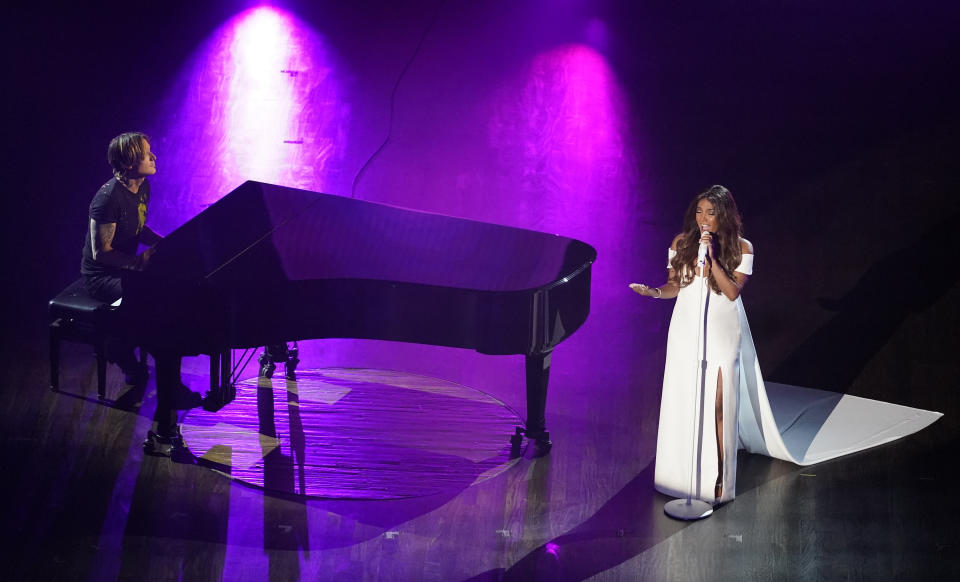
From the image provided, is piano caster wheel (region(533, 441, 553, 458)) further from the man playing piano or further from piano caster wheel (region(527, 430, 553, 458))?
the man playing piano

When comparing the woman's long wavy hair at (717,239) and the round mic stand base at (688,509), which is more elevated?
the woman's long wavy hair at (717,239)

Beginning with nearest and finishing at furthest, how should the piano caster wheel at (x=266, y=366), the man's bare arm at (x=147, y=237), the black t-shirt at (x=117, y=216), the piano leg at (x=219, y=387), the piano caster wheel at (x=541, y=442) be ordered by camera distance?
the piano leg at (x=219, y=387)
the piano caster wheel at (x=541, y=442)
the black t-shirt at (x=117, y=216)
the man's bare arm at (x=147, y=237)
the piano caster wheel at (x=266, y=366)

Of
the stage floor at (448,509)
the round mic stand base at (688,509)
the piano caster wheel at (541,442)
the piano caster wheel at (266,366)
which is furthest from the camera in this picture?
the piano caster wheel at (266,366)

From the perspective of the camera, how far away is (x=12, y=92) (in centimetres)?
670

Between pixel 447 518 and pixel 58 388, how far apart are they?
91.1 inches

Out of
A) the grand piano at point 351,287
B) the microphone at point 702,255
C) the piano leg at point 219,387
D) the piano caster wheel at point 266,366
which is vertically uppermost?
the microphone at point 702,255

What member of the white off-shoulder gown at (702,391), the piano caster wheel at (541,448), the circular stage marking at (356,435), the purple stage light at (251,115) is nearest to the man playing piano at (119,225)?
the circular stage marking at (356,435)

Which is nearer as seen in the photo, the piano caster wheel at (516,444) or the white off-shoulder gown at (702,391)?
the white off-shoulder gown at (702,391)

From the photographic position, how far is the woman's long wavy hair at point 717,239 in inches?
163

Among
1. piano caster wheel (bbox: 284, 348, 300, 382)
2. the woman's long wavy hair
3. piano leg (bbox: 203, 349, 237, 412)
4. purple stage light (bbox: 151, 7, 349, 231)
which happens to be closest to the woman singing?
the woman's long wavy hair

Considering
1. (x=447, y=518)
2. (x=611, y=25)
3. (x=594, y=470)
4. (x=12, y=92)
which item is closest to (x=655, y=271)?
(x=611, y=25)

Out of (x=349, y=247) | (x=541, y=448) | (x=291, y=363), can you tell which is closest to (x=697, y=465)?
(x=541, y=448)

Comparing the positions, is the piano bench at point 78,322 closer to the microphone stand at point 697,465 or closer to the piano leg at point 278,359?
the piano leg at point 278,359

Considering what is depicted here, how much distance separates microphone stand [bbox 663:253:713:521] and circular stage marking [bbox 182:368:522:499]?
2.65ft
